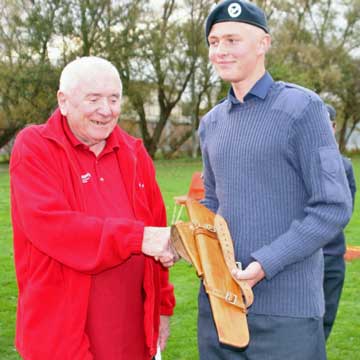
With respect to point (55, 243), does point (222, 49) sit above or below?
above

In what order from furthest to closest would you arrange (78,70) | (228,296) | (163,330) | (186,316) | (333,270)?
(186,316)
(333,270)
(163,330)
(78,70)
(228,296)

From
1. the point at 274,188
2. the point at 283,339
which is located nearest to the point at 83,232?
the point at 274,188

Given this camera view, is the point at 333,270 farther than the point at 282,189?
Yes

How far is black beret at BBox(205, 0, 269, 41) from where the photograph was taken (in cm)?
254

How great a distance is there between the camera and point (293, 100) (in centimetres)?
249

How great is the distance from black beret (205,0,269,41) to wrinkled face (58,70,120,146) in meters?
0.59

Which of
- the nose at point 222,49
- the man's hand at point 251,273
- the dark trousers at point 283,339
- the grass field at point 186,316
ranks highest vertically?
the nose at point 222,49

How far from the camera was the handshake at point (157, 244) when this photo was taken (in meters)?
2.62

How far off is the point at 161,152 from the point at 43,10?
11499mm

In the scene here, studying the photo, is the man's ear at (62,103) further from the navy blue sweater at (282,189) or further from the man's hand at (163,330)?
the man's hand at (163,330)

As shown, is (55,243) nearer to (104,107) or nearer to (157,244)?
(157,244)

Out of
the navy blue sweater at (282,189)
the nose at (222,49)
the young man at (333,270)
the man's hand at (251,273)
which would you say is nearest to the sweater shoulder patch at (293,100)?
the navy blue sweater at (282,189)

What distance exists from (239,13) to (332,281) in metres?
2.93

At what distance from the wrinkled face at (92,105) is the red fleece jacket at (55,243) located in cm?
9
